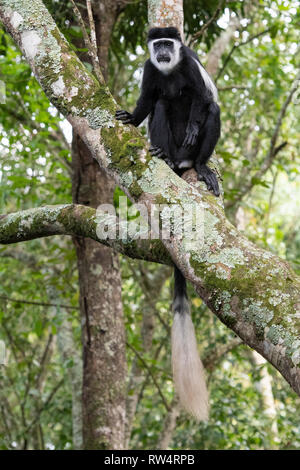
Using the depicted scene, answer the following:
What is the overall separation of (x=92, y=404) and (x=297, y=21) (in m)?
3.10

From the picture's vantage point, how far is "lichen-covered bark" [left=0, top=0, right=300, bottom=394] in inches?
44.2

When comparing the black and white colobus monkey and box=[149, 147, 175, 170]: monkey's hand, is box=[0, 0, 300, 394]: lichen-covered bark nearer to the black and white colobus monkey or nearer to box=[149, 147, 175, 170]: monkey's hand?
the black and white colobus monkey

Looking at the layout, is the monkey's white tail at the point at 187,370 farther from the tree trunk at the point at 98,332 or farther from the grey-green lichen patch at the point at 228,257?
the tree trunk at the point at 98,332

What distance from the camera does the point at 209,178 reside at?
209 centimetres

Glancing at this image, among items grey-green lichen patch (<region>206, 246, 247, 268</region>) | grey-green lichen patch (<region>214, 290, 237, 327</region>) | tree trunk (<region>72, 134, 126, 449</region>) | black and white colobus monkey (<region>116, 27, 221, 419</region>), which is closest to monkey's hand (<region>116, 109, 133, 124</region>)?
black and white colobus monkey (<region>116, 27, 221, 419</region>)

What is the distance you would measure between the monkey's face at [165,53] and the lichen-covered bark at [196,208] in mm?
901

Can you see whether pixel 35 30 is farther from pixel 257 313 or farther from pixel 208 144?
pixel 257 313

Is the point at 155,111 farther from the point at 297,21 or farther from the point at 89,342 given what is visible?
the point at 297,21

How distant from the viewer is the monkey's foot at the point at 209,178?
1.93m

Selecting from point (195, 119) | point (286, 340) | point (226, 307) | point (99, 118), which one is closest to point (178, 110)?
point (195, 119)

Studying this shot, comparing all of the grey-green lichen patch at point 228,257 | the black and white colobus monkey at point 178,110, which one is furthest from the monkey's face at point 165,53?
the grey-green lichen patch at point 228,257

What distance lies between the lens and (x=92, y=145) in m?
1.61

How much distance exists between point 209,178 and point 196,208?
721 millimetres
